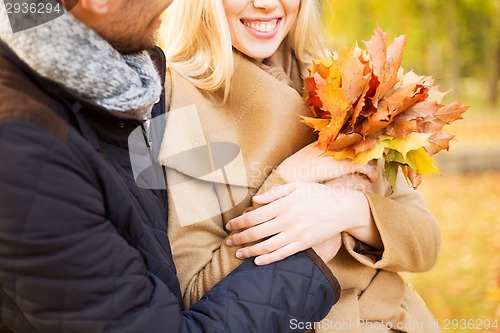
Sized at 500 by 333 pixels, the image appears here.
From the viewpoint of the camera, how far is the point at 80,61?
1269 millimetres

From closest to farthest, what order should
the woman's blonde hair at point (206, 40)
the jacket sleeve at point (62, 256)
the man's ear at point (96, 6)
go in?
the jacket sleeve at point (62, 256) → the man's ear at point (96, 6) → the woman's blonde hair at point (206, 40)

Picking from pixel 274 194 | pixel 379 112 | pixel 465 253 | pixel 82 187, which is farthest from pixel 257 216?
pixel 465 253

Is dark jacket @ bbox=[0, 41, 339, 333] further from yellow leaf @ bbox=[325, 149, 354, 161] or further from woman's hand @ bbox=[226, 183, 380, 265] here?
yellow leaf @ bbox=[325, 149, 354, 161]

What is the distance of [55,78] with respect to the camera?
126cm

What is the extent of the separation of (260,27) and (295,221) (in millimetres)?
779

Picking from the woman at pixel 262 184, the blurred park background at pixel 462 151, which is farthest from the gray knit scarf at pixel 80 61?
the blurred park background at pixel 462 151

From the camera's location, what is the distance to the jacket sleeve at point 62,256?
3.84 ft

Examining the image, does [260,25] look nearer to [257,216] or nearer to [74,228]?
[257,216]

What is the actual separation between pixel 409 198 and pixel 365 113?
557 millimetres

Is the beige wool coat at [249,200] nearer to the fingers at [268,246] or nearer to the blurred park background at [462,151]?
the fingers at [268,246]

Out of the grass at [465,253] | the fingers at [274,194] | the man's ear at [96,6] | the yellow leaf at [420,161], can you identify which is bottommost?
the grass at [465,253]

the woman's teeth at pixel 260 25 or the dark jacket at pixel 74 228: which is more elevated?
the woman's teeth at pixel 260 25

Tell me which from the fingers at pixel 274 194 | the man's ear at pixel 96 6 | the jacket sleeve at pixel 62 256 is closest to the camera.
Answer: the jacket sleeve at pixel 62 256

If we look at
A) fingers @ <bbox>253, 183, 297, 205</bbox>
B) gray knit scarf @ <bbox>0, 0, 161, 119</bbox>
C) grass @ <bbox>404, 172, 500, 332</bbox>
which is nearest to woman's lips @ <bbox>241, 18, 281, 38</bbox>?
fingers @ <bbox>253, 183, 297, 205</bbox>
